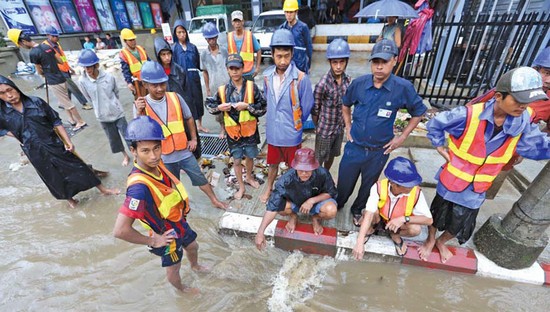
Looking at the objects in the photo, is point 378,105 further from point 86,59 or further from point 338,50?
point 86,59

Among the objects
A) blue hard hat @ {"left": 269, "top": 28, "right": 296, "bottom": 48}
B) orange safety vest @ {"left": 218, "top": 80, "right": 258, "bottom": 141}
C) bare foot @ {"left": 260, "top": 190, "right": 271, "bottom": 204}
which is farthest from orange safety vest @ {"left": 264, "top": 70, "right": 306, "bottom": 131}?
bare foot @ {"left": 260, "top": 190, "right": 271, "bottom": 204}

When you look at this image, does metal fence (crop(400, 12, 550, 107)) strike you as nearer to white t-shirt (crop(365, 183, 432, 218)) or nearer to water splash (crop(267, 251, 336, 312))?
white t-shirt (crop(365, 183, 432, 218))

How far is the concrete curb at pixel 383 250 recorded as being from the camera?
2.48 m

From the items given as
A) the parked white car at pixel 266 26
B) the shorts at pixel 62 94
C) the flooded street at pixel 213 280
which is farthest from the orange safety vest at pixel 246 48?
the parked white car at pixel 266 26

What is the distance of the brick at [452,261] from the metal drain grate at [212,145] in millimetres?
3153

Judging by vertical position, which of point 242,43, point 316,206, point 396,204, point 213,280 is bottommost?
point 213,280

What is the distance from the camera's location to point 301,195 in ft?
8.71

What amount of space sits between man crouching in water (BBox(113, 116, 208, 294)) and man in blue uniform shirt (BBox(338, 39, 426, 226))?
1.69m

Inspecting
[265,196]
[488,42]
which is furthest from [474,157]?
[488,42]

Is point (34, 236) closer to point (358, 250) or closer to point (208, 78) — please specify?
point (208, 78)

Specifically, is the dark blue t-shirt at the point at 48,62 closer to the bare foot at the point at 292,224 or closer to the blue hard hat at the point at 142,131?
the blue hard hat at the point at 142,131

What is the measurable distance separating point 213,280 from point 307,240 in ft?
3.41

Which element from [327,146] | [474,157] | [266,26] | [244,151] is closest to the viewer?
[474,157]

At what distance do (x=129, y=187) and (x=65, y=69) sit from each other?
19.3 feet
